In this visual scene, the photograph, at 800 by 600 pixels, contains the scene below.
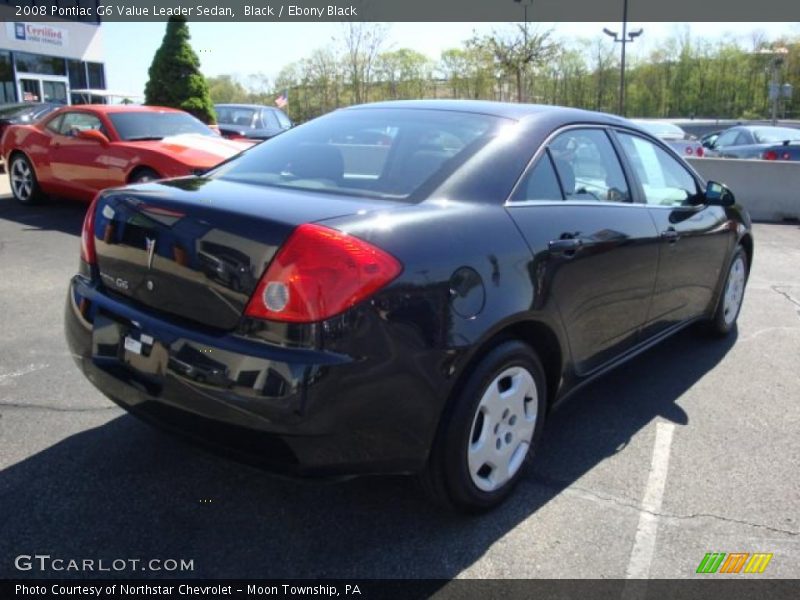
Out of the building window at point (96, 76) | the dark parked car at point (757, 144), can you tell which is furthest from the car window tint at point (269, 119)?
the building window at point (96, 76)

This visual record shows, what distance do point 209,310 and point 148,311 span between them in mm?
300

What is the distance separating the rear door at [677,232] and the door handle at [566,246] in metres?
0.93

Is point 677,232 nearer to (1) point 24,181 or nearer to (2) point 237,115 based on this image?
(1) point 24,181

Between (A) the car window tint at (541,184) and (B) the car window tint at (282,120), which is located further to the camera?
(B) the car window tint at (282,120)

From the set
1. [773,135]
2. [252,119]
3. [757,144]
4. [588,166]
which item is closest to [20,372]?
[588,166]

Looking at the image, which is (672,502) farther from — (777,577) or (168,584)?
(168,584)

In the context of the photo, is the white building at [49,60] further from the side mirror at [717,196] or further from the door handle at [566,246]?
the door handle at [566,246]

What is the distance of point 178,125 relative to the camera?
30.8 feet

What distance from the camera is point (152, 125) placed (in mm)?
9070

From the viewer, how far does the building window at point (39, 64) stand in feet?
91.1

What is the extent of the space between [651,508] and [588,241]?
1.15 m

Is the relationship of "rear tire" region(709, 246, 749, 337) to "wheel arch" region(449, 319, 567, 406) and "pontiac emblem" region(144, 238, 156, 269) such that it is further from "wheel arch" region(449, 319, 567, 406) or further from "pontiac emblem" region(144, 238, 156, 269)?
"pontiac emblem" region(144, 238, 156, 269)

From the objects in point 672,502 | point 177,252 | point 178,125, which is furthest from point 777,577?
point 178,125

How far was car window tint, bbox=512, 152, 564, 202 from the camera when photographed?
9.66 ft
